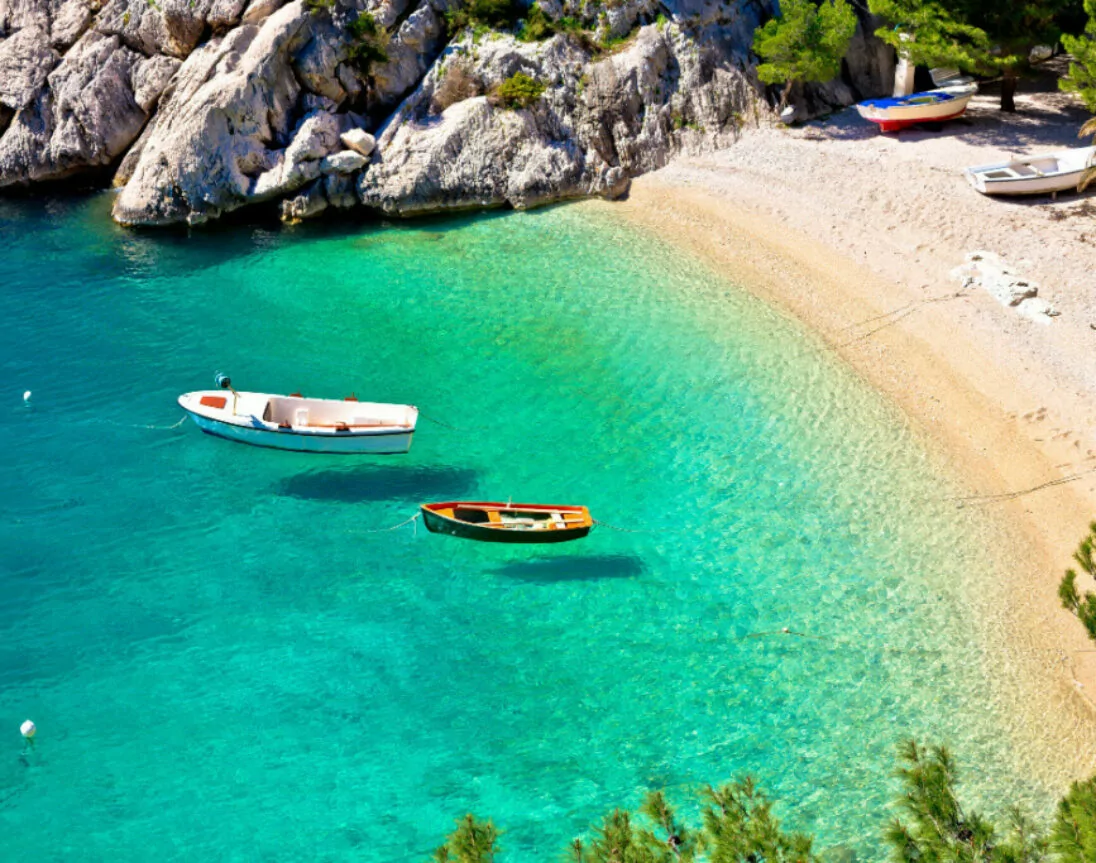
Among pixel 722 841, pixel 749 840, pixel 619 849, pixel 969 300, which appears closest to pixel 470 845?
pixel 619 849

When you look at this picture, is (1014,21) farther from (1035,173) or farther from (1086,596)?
(1086,596)

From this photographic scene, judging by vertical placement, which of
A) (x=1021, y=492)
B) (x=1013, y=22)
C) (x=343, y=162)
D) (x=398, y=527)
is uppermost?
(x=1013, y=22)

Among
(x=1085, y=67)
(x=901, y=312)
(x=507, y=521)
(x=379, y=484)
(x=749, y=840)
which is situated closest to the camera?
(x=749, y=840)

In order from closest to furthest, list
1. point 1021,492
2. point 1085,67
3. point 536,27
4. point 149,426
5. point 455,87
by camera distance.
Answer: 1. point 1021,492
2. point 149,426
3. point 1085,67
4. point 455,87
5. point 536,27

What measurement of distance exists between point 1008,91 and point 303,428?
107 feet

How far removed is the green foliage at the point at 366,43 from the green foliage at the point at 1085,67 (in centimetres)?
2678

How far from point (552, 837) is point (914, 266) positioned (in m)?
23.7

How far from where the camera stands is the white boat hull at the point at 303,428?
27109mm

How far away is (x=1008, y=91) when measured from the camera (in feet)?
132

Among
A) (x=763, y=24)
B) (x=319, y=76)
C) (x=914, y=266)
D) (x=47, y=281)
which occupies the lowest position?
(x=47, y=281)

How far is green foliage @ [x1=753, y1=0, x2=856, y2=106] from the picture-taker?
3962 centimetres

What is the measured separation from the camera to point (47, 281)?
37.5m

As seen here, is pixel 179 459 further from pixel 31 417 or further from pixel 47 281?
pixel 47 281

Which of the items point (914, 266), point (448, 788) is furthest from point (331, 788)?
point (914, 266)
